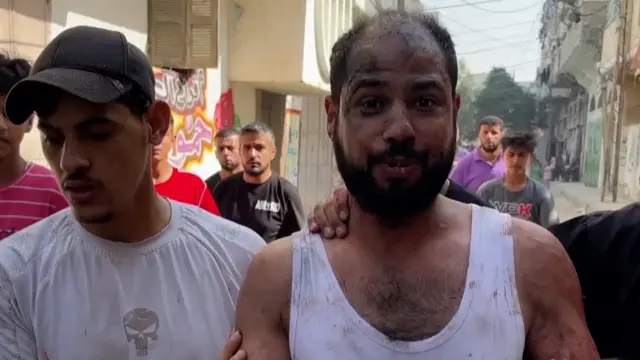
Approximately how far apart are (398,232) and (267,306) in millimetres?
359

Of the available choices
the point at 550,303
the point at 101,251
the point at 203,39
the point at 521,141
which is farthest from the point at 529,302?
the point at 203,39

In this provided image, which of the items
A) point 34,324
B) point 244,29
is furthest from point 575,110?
point 34,324

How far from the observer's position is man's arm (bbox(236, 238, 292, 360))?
63.8 inches

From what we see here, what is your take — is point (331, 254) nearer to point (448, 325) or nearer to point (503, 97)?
point (448, 325)

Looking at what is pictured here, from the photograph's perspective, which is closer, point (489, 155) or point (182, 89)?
point (489, 155)

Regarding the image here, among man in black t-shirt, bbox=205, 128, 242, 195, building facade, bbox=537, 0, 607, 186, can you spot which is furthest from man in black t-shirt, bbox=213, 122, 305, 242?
building facade, bbox=537, 0, 607, 186

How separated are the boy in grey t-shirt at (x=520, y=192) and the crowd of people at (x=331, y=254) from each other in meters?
3.57

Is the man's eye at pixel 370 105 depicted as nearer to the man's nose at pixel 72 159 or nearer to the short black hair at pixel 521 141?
the man's nose at pixel 72 159

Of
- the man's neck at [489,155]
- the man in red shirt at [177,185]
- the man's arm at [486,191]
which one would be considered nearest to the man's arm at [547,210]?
the man's arm at [486,191]

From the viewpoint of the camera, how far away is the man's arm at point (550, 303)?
5.09 ft

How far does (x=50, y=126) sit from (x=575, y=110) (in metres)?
37.4

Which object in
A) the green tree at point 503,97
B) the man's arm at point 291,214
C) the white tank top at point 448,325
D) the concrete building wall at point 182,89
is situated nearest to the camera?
the white tank top at point 448,325

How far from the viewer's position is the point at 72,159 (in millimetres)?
1734

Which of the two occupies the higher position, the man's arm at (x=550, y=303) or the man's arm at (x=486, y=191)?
the man's arm at (x=550, y=303)
